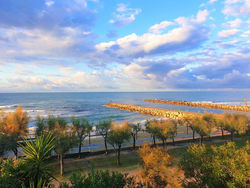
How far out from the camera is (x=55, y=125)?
108 feet

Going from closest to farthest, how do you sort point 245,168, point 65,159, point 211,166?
1. point 245,168
2. point 211,166
3. point 65,159

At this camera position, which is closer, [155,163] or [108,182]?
[108,182]

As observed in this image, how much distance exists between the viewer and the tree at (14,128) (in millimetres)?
26219

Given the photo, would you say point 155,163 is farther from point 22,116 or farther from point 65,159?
point 22,116

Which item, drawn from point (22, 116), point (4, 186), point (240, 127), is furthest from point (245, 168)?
point (22, 116)

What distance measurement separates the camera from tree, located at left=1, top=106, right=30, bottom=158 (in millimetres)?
26219

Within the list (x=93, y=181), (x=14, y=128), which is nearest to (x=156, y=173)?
(x=93, y=181)

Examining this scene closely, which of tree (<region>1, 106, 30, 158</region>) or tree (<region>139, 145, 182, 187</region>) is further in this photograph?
tree (<region>1, 106, 30, 158</region>)

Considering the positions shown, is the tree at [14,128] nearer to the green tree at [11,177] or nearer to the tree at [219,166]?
the green tree at [11,177]

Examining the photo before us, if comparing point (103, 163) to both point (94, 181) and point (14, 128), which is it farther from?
point (94, 181)

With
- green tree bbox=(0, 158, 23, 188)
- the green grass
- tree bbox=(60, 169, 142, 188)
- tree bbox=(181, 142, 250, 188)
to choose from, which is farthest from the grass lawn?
green tree bbox=(0, 158, 23, 188)

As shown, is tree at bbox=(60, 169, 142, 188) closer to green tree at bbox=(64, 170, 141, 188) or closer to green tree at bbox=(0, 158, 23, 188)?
green tree at bbox=(64, 170, 141, 188)

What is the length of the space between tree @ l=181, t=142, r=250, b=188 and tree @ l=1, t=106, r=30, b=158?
26.5 meters

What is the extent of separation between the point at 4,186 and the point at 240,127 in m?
43.2
